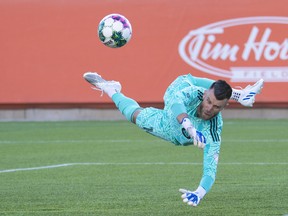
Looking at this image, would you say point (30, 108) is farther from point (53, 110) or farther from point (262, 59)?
point (262, 59)

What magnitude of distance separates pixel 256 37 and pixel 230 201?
1568 centimetres

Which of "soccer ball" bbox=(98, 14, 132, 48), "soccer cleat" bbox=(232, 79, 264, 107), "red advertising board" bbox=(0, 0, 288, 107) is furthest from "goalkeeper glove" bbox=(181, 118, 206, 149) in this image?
"red advertising board" bbox=(0, 0, 288, 107)

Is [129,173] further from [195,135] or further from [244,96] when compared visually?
[195,135]

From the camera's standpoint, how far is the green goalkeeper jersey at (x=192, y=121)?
9.73 m

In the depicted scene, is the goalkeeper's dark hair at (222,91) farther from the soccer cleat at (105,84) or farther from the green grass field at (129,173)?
the soccer cleat at (105,84)

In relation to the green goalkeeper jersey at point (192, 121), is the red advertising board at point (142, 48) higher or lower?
lower

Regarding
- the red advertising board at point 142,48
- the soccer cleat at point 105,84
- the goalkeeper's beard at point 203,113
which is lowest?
the red advertising board at point 142,48

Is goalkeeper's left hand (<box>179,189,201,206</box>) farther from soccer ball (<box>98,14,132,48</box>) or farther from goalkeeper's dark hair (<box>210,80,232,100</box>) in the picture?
soccer ball (<box>98,14,132,48</box>)

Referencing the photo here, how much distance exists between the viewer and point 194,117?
9.95 m

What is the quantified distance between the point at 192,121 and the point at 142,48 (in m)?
16.6

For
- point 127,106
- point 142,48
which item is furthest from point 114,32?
point 142,48

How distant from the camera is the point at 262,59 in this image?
25719mm

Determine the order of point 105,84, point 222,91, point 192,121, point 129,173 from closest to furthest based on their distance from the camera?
point 222,91, point 192,121, point 105,84, point 129,173

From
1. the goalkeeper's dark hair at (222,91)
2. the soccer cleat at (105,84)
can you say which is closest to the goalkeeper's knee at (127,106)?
the soccer cleat at (105,84)
